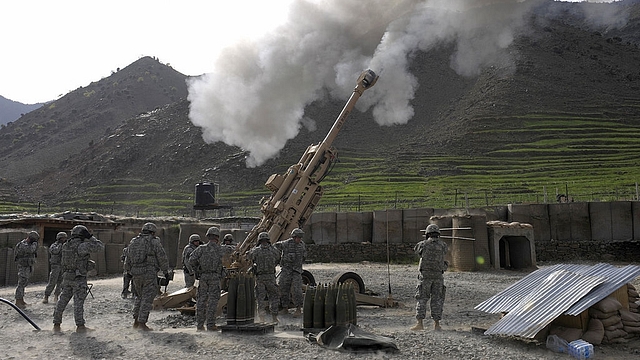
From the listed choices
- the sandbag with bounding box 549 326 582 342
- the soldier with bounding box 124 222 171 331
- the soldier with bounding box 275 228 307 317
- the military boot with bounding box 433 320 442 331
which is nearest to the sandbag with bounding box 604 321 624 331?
the sandbag with bounding box 549 326 582 342

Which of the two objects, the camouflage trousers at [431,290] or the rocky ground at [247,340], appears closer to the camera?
the rocky ground at [247,340]

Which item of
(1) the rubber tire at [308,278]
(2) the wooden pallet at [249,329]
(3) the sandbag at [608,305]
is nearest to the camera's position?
A: (3) the sandbag at [608,305]

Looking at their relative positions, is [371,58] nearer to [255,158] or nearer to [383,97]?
[383,97]

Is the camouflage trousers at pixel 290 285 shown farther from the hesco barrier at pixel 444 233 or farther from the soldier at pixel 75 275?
the hesco barrier at pixel 444 233

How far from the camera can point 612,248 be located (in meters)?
21.6

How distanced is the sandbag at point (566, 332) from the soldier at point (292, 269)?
5141 mm

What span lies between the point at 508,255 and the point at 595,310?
45.1 feet

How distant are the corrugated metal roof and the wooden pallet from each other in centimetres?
357

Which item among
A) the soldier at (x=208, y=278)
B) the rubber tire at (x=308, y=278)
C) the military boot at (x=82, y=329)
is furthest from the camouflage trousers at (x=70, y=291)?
the rubber tire at (x=308, y=278)

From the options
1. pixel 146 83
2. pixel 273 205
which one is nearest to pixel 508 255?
pixel 273 205

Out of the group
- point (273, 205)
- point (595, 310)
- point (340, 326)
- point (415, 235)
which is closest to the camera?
point (595, 310)

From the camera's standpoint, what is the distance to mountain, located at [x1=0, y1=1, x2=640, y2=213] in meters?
54.9

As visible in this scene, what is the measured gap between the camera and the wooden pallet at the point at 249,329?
29.6 feet

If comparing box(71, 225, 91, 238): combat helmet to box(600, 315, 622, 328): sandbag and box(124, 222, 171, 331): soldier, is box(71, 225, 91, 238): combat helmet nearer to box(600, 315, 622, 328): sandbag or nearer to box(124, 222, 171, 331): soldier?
box(124, 222, 171, 331): soldier
